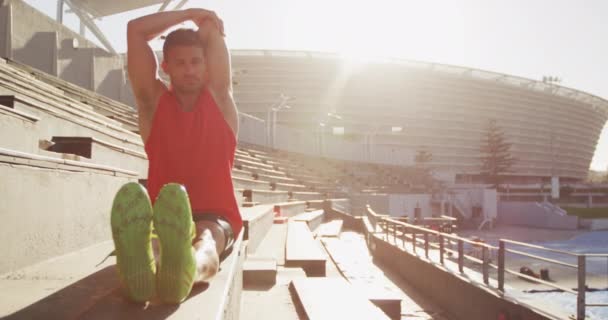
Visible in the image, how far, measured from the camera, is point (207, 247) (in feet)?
6.85

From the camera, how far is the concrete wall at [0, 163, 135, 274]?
2.41 meters

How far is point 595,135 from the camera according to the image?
91188 millimetres

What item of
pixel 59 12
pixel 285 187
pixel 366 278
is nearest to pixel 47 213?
pixel 366 278

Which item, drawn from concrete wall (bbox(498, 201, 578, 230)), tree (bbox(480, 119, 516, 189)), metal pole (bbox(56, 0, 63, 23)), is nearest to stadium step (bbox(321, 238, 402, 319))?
metal pole (bbox(56, 0, 63, 23))

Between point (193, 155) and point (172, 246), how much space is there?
39.0 inches

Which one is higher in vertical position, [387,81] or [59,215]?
[387,81]

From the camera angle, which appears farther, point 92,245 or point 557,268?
point 557,268

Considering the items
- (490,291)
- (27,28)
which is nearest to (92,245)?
(490,291)

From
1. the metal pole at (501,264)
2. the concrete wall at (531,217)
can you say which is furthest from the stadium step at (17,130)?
the concrete wall at (531,217)

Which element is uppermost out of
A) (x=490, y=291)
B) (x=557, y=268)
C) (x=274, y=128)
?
(x=274, y=128)

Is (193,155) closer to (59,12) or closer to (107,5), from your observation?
(59,12)

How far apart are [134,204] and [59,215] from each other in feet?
5.37

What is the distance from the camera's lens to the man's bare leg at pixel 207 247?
1.98m

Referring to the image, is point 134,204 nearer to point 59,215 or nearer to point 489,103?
point 59,215
